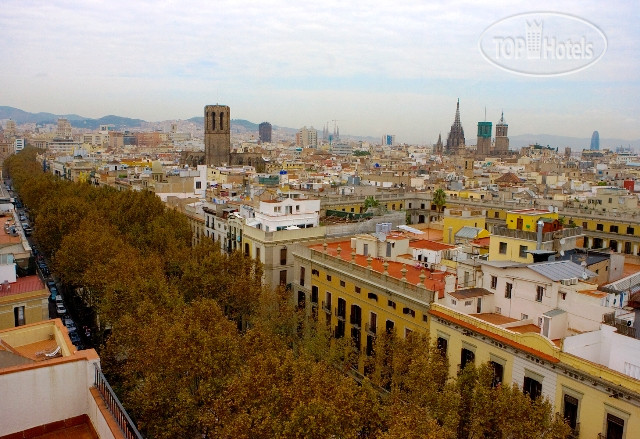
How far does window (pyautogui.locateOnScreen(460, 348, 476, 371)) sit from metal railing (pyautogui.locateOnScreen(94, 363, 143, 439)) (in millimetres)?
17884

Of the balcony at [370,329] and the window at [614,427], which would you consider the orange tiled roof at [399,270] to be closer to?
the balcony at [370,329]

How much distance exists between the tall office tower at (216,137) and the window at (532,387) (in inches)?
5666

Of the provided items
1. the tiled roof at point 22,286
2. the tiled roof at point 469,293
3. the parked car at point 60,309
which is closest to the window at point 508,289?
the tiled roof at point 469,293

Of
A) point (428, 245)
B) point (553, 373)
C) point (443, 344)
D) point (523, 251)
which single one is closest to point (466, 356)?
point (443, 344)

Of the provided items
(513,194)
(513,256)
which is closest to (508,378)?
(513,256)

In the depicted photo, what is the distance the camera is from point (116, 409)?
12.6 meters

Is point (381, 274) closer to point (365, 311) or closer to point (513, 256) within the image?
point (365, 311)

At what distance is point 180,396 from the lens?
2214 cm

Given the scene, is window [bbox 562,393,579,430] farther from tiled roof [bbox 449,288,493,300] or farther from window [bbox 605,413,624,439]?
tiled roof [bbox 449,288,493,300]

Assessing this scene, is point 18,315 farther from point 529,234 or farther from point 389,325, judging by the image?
point 529,234

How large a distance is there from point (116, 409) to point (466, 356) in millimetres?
18527

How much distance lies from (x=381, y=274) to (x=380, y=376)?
20.5 feet

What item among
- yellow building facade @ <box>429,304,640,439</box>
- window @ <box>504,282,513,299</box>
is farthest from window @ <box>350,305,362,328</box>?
window @ <box>504,282,513,299</box>

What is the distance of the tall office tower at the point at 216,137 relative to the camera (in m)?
162
